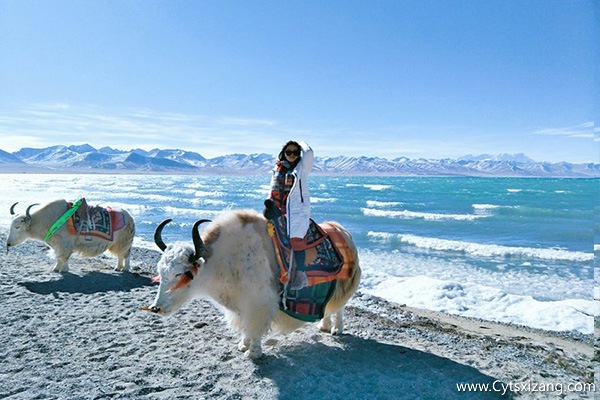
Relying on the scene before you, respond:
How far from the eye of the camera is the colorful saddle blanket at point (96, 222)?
752 cm

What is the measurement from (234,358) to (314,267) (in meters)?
1.13

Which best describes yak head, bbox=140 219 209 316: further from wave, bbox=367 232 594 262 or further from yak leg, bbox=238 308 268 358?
wave, bbox=367 232 594 262

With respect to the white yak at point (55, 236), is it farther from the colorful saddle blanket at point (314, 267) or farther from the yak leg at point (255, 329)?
the colorful saddle blanket at point (314, 267)

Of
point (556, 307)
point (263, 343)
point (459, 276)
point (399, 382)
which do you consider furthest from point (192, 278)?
point (459, 276)

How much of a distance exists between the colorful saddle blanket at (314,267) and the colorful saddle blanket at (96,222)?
4.89m

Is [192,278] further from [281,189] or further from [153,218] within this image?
→ [153,218]

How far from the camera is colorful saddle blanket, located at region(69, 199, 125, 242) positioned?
24.7 ft

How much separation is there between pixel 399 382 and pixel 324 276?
1.14 metres

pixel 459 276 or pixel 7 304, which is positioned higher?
pixel 7 304

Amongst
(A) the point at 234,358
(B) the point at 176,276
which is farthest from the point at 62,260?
(B) the point at 176,276

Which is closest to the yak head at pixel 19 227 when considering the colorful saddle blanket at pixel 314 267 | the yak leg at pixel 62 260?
the yak leg at pixel 62 260

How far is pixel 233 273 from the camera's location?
12.5 feet

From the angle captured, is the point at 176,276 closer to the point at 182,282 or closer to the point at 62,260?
the point at 182,282

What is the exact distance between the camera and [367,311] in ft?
22.9
